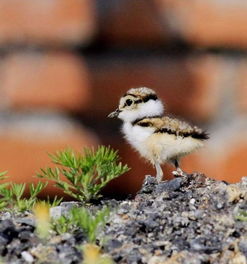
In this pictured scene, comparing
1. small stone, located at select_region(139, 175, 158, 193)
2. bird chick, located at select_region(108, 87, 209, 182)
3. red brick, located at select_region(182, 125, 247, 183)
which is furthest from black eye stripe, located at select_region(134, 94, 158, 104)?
red brick, located at select_region(182, 125, 247, 183)

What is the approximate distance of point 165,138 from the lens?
5.41 feet

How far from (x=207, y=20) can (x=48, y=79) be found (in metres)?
0.42

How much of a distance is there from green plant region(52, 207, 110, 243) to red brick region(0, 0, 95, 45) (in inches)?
43.4

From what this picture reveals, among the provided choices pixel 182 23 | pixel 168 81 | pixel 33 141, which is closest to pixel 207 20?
pixel 182 23

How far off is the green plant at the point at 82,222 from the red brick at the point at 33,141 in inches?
41.4

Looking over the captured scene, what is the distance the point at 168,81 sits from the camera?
7.35 feet

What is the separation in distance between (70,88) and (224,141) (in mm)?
402

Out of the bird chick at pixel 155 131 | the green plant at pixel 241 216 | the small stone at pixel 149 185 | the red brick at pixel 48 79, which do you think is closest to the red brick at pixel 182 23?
the red brick at pixel 48 79

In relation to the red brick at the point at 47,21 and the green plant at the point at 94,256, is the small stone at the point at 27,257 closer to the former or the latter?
the green plant at the point at 94,256

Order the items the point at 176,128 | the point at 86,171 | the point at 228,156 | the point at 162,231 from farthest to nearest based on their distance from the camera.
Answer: the point at 228,156 → the point at 176,128 → the point at 86,171 → the point at 162,231

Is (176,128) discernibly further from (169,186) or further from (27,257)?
(27,257)

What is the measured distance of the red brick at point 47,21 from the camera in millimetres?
2205

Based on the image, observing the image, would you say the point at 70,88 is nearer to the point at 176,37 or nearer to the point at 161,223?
the point at 176,37

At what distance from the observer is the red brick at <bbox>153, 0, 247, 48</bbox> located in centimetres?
221
